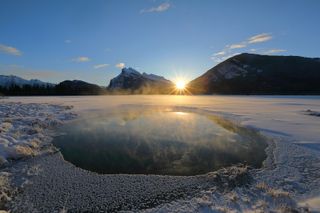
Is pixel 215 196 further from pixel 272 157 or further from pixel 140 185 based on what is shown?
pixel 272 157

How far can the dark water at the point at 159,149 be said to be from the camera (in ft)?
30.8

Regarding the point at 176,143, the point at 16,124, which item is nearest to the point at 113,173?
the point at 176,143

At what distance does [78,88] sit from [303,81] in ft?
500

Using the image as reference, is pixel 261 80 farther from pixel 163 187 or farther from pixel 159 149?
pixel 163 187

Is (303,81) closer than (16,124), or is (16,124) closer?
(16,124)

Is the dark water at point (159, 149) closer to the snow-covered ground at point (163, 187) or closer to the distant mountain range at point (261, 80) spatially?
the snow-covered ground at point (163, 187)

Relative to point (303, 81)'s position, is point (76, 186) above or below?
below

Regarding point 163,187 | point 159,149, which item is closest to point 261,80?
point 159,149

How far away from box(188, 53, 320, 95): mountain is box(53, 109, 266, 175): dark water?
14869 centimetres

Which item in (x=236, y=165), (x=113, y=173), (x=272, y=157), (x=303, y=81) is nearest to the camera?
(x=113, y=173)

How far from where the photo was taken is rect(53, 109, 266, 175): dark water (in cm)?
938

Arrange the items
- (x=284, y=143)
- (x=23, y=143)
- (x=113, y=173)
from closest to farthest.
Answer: (x=113, y=173) < (x=23, y=143) < (x=284, y=143)

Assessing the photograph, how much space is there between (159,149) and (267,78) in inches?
7065

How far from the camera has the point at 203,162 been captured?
985cm
